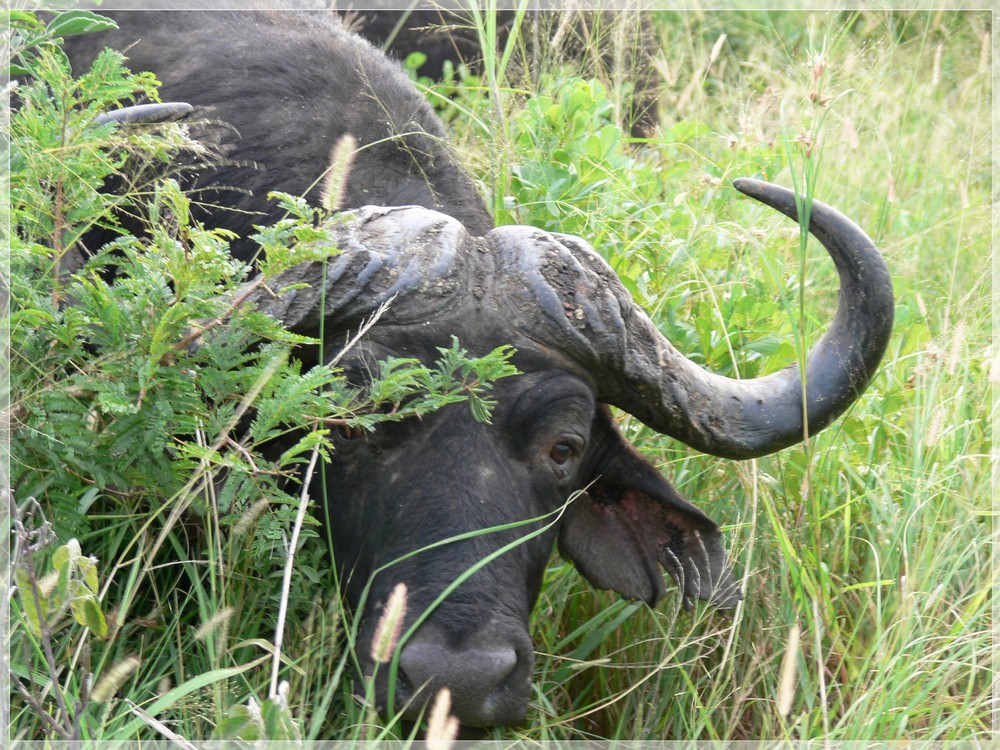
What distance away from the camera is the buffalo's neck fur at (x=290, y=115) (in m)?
3.50

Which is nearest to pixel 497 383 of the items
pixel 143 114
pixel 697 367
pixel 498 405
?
pixel 498 405

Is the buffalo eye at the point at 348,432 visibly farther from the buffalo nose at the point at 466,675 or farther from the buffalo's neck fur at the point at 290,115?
the buffalo's neck fur at the point at 290,115

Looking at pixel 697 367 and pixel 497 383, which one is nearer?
pixel 497 383

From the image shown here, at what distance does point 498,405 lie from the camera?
302 cm

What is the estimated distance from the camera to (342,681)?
3.11m

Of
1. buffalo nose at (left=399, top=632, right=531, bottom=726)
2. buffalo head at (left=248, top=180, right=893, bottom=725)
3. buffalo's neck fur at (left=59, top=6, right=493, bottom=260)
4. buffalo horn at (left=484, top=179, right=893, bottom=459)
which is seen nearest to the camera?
buffalo nose at (left=399, top=632, right=531, bottom=726)

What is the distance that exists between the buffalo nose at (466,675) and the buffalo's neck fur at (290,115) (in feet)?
4.18

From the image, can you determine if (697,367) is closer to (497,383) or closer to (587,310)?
(587,310)

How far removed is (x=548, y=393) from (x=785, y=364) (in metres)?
1.09

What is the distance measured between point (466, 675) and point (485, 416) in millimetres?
592

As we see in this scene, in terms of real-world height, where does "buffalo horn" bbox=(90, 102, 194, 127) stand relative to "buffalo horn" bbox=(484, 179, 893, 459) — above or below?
above

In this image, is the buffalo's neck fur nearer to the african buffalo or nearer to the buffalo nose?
the african buffalo

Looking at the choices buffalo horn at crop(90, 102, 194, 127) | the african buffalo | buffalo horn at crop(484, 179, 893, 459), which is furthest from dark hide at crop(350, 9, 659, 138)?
buffalo horn at crop(90, 102, 194, 127)

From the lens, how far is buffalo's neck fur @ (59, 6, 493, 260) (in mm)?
3498
